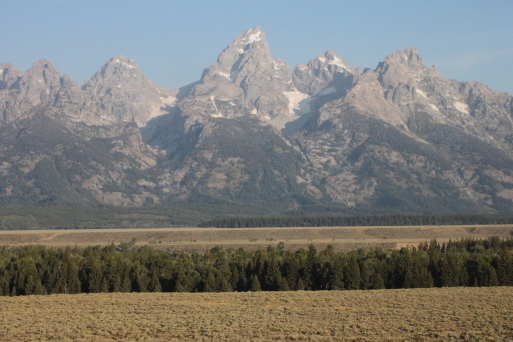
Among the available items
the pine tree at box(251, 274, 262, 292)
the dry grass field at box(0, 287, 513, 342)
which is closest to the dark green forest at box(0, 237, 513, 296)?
the pine tree at box(251, 274, 262, 292)

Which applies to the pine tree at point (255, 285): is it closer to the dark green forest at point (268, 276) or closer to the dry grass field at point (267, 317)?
the dark green forest at point (268, 276)

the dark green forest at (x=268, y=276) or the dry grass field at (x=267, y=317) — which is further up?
the dark green forest at (x=268, y=276)

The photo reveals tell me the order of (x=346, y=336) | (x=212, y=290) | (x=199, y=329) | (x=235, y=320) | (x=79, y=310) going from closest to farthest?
(x=346, y=336), (x=199, y=329), (x=235, y=320), (x=79, y=310), (x=212, y=290)

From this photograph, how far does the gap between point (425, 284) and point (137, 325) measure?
5943 centimetres

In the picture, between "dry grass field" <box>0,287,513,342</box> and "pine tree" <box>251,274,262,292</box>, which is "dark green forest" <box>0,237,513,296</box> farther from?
"dry grass field" <box>0,287,513,342</box>

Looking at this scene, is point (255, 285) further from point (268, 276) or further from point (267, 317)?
point (267, 317)

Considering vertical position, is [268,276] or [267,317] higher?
[268,276]

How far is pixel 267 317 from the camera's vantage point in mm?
82125

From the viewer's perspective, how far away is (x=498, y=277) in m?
125

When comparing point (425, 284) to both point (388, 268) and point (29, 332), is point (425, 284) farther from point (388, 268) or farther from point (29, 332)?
point (29, 332)

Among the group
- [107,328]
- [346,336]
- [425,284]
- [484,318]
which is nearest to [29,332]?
[107,328]

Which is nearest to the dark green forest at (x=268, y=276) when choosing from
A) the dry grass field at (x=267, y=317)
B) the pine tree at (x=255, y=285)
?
the pine tree at (x=255, y=285)

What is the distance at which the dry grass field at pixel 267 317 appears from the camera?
2790 inches

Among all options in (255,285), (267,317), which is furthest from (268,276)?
(267,317)
